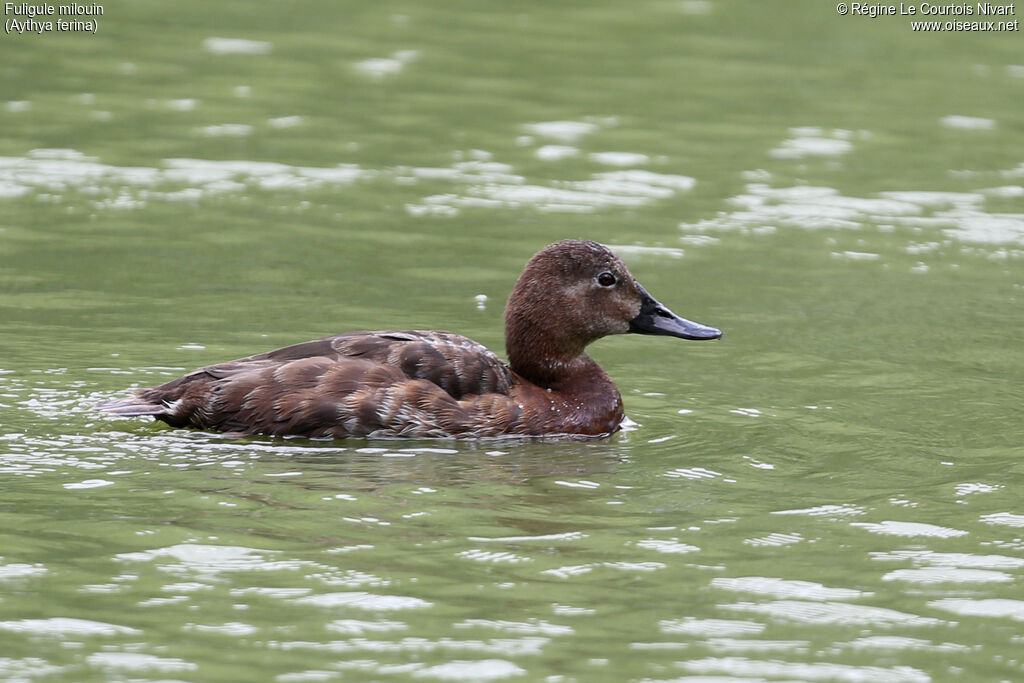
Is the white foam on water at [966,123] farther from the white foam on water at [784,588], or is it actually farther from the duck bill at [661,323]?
the white foam on water at [784,588]

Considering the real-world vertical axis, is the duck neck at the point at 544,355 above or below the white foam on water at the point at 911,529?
above

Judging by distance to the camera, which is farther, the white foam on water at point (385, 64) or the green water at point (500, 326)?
the white foam on water at point (385, 64)

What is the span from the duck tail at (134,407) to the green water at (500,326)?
0.46 feet

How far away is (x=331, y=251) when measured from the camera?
505 inches

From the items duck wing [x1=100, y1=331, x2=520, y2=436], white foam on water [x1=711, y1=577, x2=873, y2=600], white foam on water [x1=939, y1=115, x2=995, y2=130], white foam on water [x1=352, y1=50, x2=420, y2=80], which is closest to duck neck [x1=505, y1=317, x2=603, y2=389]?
duck wing [x1=100, y1=331, x2=520, y2=436]

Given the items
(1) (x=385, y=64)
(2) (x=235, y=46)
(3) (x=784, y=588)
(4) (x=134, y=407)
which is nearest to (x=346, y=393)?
(4) (x=134, y=407)

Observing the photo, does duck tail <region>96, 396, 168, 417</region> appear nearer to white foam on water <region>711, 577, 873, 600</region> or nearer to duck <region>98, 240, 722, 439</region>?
duck <region>98, 240, 722, 439</region>

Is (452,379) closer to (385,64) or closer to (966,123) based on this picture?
(966,123)

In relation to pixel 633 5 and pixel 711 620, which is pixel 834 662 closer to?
pixel 711 620

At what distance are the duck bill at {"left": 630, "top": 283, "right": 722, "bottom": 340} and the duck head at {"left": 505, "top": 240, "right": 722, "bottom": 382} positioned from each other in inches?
2.3

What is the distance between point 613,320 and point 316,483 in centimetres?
250

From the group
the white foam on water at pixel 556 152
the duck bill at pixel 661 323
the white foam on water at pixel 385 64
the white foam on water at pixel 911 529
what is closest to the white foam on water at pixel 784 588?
the white foam on water at pixel 911 529

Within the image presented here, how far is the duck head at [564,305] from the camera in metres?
9.73

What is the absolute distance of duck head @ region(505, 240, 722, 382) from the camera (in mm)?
9734
